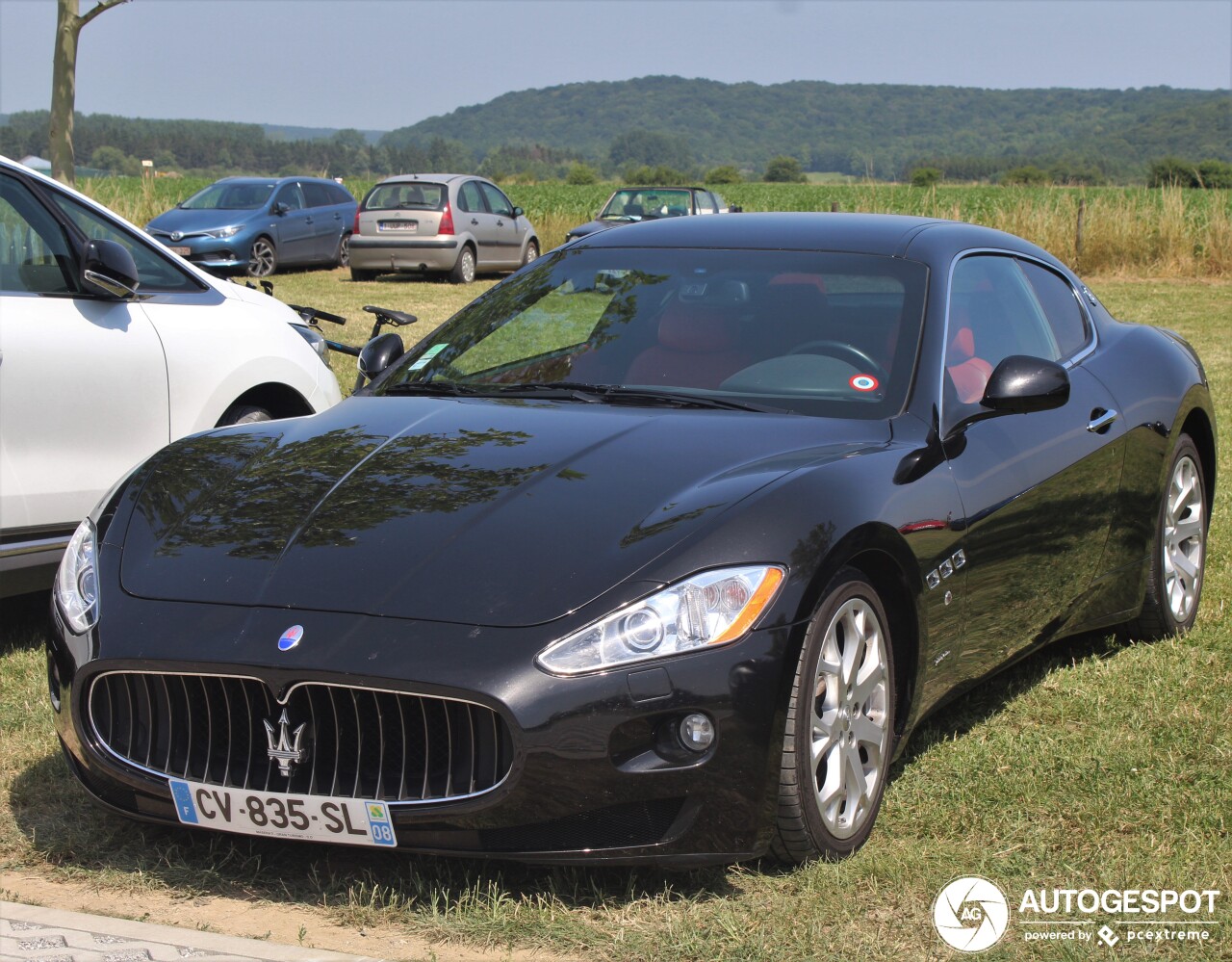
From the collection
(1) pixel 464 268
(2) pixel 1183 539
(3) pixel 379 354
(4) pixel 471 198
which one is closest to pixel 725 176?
(4) pixel 471 198

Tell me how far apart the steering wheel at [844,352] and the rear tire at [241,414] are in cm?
266

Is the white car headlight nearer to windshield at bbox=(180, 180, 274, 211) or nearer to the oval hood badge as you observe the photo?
the oval hood badge

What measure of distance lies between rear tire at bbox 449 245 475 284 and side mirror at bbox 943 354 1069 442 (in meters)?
18.7

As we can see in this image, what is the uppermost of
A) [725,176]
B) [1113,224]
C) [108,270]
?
[725,176]

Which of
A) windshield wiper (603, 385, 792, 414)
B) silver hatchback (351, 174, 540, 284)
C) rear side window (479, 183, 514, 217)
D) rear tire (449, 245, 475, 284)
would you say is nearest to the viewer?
windshield wiper (603, 385, 792, 414)

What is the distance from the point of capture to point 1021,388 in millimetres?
4203

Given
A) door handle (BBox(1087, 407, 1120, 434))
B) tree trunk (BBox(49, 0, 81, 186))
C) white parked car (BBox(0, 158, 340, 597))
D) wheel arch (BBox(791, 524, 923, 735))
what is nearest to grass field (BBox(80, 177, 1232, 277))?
tree trunk (BBox(49, 0, 81, 186))

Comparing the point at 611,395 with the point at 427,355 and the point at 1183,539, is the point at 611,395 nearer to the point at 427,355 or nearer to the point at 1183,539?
the point at 427,355

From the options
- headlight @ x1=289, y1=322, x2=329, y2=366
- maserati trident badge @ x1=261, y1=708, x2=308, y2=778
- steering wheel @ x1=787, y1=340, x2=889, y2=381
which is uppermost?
steering wheel @ x1=787, y1=340, x2=889, y2=381

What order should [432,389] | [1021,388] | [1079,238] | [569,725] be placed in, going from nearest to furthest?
[569,725], [1021,388], [432,389], [1079,238]

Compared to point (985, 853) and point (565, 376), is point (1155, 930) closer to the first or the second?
point (985, 853)

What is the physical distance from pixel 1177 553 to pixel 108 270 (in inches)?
159

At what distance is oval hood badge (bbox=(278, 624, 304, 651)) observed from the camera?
3.18m

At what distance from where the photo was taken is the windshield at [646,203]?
24578mm
